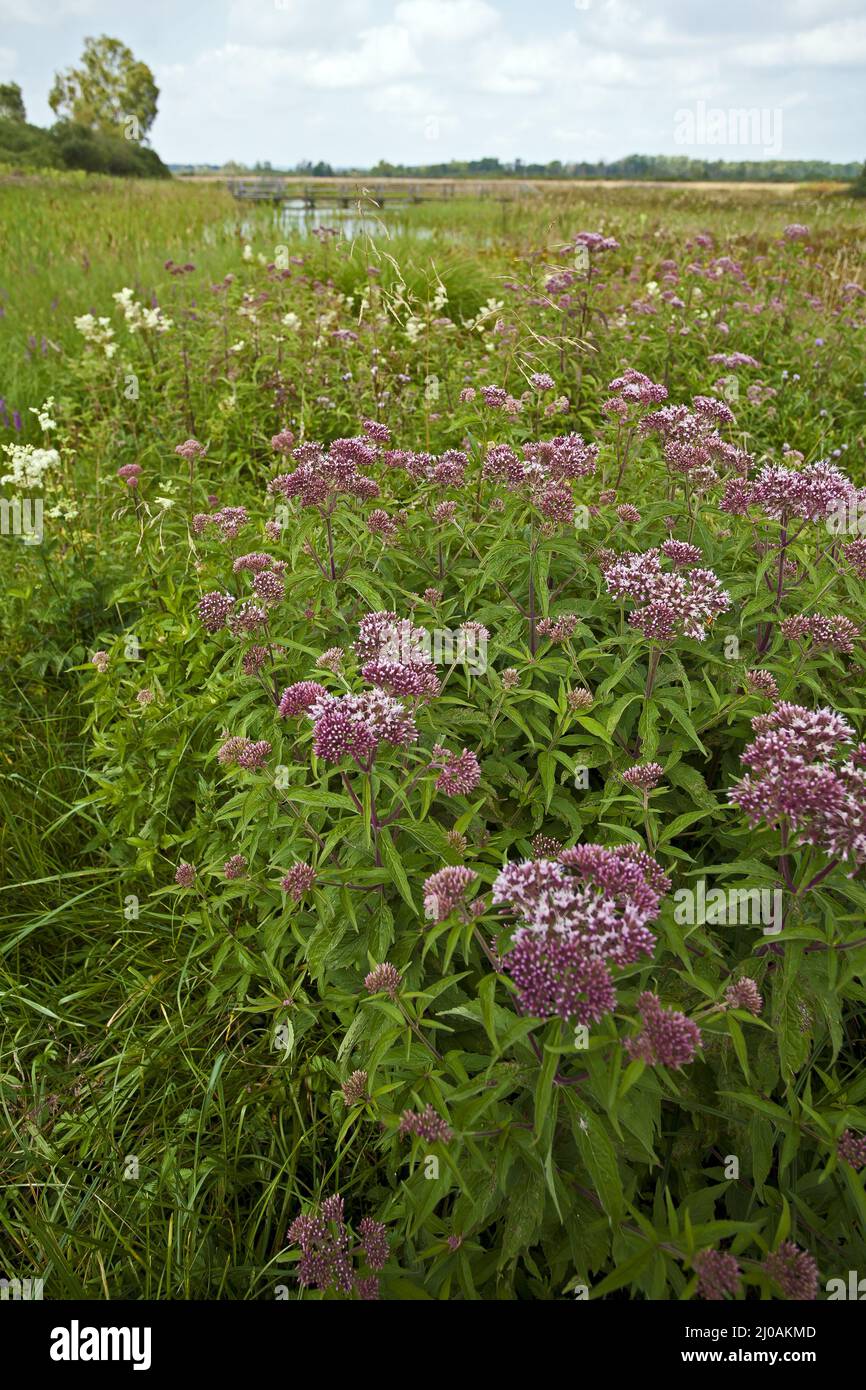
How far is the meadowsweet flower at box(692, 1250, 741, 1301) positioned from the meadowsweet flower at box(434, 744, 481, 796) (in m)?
1.16

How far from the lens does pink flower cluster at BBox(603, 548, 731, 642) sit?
2.46m

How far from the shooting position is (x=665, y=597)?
2482 millimetres

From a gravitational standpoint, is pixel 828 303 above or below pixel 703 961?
above

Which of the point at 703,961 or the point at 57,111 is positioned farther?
the point at 57,111

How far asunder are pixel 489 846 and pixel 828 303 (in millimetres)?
9795

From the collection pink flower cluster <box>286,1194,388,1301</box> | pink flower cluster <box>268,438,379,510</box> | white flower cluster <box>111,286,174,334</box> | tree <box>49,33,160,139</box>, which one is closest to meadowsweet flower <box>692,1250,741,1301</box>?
pink flower cluster <box>286,1194,388,1301</box>

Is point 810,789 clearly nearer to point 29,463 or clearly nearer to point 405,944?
point 405,944

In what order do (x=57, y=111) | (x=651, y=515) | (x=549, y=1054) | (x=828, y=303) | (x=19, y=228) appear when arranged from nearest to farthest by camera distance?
(x=549, y=1054) → (x=651, y=515) → (x=828, y=303) → (x=19, y=228) → (x=57, y=111)

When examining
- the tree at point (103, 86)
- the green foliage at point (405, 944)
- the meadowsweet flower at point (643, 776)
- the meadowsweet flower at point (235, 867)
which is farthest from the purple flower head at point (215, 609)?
the tree at point (103, 86)

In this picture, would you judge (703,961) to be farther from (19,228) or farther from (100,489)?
(19,228)

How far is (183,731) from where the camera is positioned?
12.1ft

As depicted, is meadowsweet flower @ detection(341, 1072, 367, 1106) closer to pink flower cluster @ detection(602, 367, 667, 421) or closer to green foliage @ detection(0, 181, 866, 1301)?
green foliage @ detection(0, 181, 866, 1301)

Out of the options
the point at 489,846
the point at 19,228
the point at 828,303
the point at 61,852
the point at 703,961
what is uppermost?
the point at 19,228
